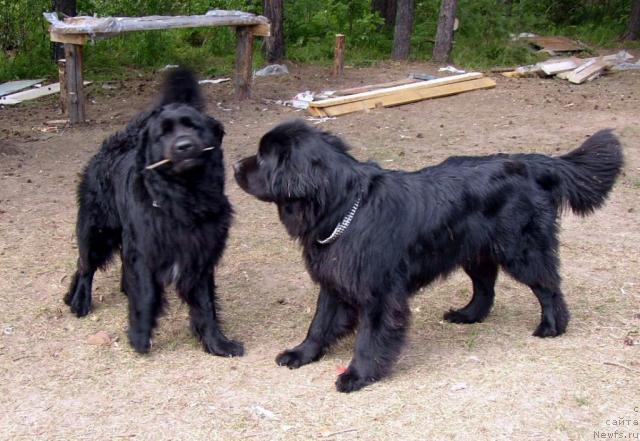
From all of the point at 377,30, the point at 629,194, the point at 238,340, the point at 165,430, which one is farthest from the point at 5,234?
the point at 377,30

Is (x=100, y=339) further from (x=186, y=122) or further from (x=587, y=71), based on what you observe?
(x=587, y=71)

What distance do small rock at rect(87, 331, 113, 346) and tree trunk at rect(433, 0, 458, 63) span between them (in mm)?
11220

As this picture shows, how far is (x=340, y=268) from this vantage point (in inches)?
152

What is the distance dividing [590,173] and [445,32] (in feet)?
34.6

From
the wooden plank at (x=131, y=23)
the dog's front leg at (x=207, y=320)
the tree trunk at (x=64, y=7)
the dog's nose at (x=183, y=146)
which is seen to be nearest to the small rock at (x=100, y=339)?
the dog's front leg at (x=207, y=320)

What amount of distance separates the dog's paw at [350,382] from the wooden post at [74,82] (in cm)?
668

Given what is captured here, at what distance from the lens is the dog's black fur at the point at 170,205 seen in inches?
157

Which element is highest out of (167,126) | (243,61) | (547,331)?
(167,126)

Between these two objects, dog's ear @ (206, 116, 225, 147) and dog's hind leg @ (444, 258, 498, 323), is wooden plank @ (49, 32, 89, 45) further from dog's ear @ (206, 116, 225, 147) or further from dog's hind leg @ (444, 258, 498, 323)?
dog's hind leg @ (444, 258, 498, 323)

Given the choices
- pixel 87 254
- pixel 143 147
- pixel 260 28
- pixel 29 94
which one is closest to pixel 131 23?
pixel 260 28

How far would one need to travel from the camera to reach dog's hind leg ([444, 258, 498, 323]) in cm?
473

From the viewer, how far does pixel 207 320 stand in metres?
4.35

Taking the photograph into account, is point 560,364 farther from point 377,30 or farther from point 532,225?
point 377,30

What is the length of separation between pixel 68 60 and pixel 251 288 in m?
5.30
